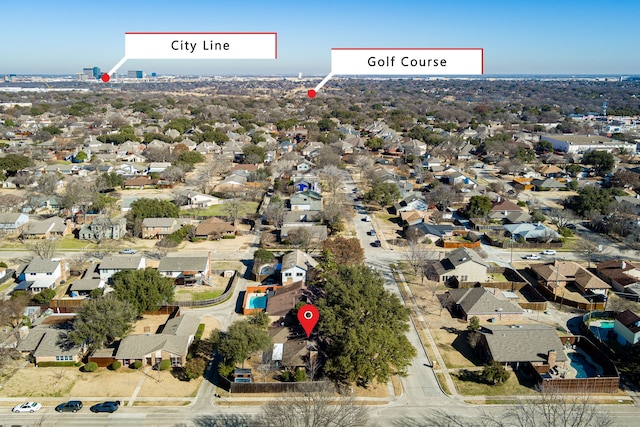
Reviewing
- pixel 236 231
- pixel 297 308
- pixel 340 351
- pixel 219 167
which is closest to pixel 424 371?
pixel 340 351

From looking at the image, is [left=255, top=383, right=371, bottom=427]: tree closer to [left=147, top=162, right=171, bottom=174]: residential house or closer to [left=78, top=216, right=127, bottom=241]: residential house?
[left=78, top=216, right=127, bottom=241]: residential house

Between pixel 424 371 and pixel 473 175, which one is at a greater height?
pixel 473 175

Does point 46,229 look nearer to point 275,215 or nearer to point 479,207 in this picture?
point 275,215

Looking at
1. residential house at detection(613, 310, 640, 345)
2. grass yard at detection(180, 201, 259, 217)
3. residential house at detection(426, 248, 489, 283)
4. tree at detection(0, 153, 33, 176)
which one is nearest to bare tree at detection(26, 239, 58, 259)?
grass yard at detection(180, 201, 259, 217)

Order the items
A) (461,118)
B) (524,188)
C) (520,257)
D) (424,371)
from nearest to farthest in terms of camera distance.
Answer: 1. (424,371)
2. (520,257)
3. (524,188)
4. (461,118)

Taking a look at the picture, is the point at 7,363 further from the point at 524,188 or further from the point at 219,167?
the point at 524,188

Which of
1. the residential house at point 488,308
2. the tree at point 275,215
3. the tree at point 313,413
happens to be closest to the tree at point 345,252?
the residential house at point 488,308
